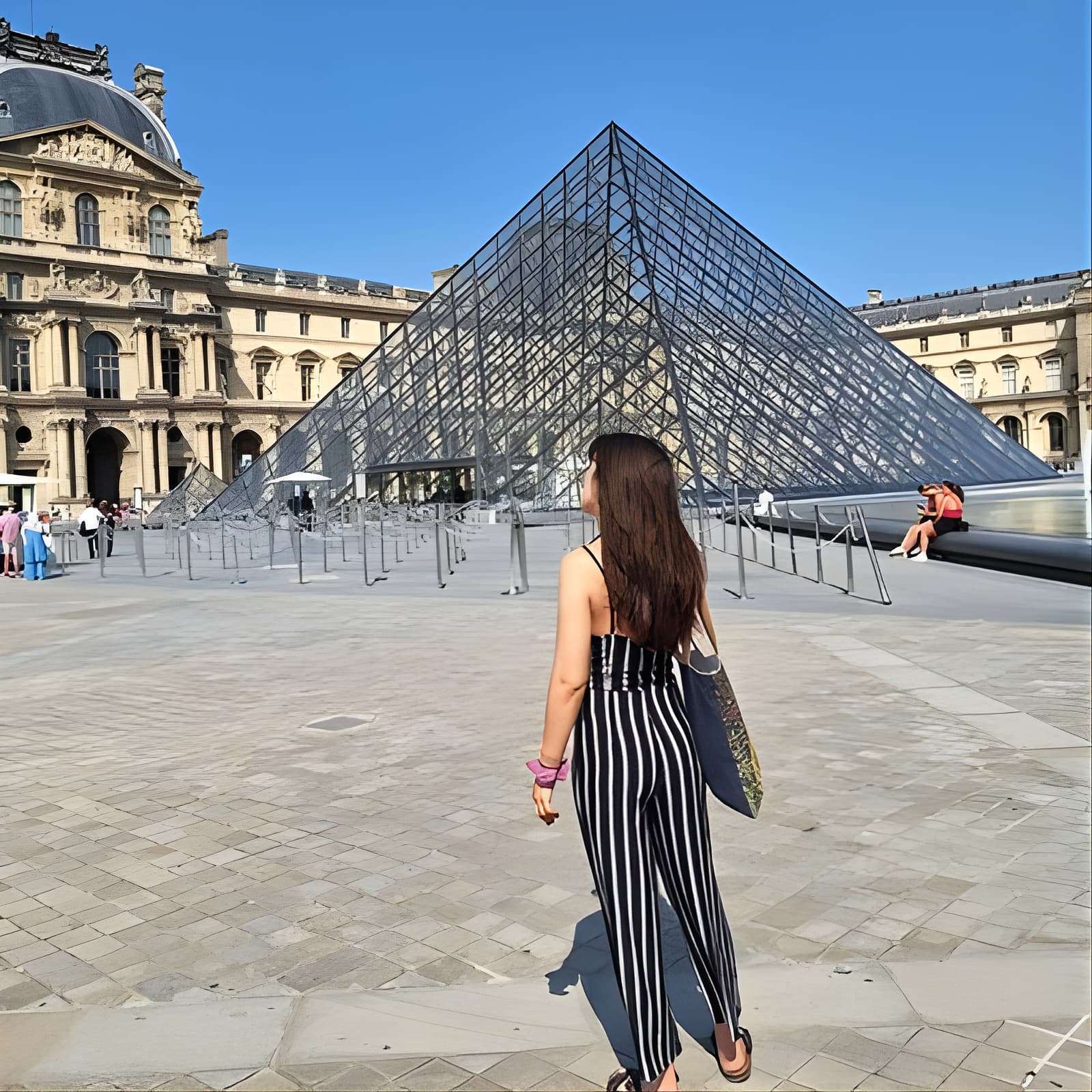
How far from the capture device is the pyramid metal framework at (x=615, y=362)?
24984 millimetres

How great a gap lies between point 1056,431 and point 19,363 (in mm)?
57377

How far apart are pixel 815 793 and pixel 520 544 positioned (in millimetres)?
7732

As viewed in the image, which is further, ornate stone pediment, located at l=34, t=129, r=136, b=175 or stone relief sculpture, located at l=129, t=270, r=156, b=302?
stone relief sculpture, located at l=129, t=270, r=156, b=302

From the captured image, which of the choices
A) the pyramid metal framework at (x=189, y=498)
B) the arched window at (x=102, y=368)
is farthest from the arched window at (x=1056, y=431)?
the arched window at (x=102, y=368)

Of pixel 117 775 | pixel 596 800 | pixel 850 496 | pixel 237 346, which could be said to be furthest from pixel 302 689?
pixel 237 346

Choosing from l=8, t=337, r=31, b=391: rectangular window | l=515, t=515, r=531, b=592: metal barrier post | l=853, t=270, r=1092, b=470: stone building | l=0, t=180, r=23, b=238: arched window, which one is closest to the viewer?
l=515, t=515, r=531, b=592: metal barrier post

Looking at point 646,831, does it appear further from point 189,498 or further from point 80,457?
point 80,457

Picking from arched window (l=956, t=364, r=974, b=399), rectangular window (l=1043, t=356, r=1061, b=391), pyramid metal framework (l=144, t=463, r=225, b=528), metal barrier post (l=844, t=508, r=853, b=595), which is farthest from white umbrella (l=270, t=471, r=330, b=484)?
arched window (l=956, t=364, r=974, b=399)

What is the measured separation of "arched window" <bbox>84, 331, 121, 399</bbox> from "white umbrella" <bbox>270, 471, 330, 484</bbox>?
77.6 ft

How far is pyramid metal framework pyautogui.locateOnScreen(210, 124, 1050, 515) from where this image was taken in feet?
82.0

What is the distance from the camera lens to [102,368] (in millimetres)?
47594

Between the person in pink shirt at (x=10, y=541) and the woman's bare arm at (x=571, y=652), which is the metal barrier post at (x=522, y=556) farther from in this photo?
the person in pink shirt at (x=10, y=541)

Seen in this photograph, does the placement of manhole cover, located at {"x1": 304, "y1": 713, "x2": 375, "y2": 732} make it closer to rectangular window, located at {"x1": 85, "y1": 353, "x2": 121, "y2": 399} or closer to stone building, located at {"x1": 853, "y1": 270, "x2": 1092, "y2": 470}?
rectangular window, located at {"x1": 85, "y1": 353, "x2": 121, "y2": 399}

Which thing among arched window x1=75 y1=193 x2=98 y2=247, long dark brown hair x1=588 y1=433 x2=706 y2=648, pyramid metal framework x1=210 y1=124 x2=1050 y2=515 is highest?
arched window x1=75 y1=193 x2=98 y2=247
